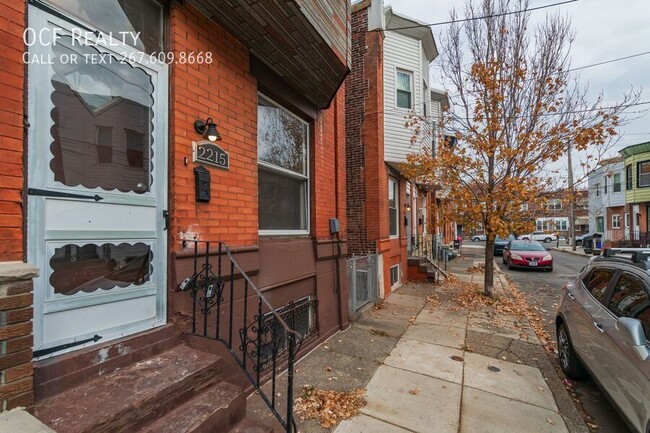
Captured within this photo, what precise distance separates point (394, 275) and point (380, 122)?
472 centimetres

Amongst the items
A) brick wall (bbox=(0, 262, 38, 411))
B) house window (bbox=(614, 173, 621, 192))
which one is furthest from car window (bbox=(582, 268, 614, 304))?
house window (bbox=(614, 173, 621, 192))

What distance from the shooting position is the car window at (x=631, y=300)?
2.77 meters

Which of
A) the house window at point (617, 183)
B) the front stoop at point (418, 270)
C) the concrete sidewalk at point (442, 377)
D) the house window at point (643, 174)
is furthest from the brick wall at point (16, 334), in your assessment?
the house window at point (617, 183)

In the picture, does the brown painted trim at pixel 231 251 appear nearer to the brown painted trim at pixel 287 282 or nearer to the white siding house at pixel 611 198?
the brown painted trim at pixel 287 282

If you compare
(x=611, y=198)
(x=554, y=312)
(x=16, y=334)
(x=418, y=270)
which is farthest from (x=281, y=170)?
(x=611, y=198)

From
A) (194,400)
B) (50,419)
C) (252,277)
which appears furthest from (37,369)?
(252,277)

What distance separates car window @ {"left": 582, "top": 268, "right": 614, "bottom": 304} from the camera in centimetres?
360

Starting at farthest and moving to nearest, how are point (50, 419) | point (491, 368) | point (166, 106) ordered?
1. point (491, 368)
2. point (166, 106)
3. point (50, 419)

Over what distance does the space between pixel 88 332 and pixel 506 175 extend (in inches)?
362

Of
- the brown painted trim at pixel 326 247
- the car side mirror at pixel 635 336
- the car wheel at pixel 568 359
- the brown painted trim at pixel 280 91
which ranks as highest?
the brown painted trim at pixel 280 91

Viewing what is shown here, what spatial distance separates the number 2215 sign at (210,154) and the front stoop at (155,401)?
1774mm

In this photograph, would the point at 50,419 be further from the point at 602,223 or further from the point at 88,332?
the point at 602,223

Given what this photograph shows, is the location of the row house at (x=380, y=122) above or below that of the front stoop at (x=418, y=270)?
above

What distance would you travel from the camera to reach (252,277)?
3.67m
